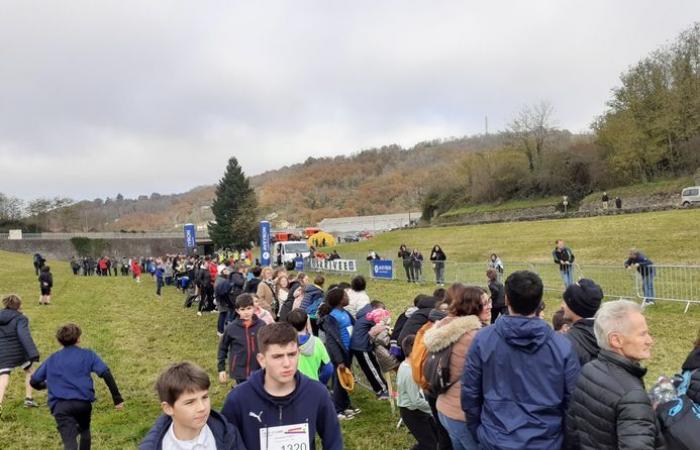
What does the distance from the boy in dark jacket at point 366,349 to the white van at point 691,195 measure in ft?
116

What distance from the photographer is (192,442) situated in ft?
8.49

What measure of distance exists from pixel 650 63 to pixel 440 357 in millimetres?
51742

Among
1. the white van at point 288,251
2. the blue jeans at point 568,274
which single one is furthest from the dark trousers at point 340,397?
the white van at point 288,251

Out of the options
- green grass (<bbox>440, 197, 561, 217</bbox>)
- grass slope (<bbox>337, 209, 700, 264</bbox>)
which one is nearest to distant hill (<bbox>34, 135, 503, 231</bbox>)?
green grass (<bbox>440, 197, 561, 217</bbox>)

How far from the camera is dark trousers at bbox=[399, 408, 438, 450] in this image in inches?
184

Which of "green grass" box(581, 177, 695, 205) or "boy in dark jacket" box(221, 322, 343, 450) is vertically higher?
"green grass" box(581, 177, 695, 205)

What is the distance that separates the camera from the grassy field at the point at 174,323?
6.75m

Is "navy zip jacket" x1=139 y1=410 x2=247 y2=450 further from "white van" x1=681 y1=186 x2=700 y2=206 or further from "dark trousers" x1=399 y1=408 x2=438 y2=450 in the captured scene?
"white van" x1=681 y1=186 x2=700 y2=206

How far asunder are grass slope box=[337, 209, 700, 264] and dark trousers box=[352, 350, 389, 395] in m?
19.2

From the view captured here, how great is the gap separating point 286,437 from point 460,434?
1.50 meters

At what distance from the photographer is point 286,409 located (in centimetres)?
283

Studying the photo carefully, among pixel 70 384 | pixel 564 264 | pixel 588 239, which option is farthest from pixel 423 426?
pixel 588 239

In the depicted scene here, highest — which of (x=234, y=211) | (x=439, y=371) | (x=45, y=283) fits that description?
(x=234, y=211)

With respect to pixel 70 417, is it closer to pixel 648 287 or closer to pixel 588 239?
pixel 648 287
